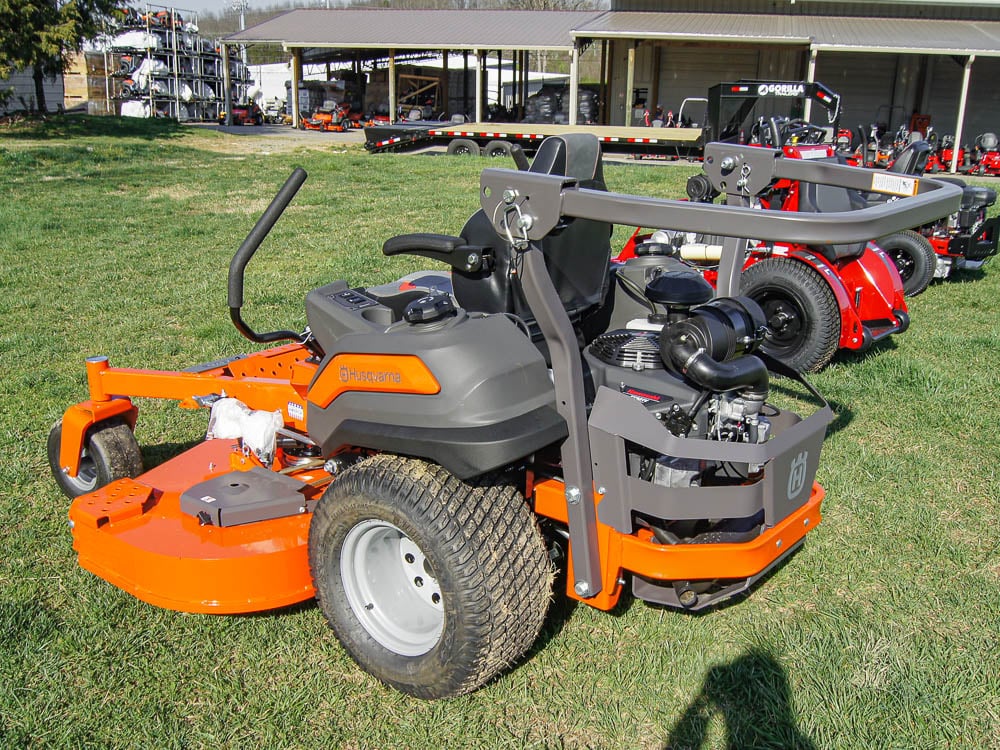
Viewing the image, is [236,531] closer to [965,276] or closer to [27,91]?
[965,276]

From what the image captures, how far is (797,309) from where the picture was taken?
5.91 meters

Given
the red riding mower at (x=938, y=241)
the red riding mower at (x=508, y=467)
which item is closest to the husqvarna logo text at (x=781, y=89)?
the red riding mower at (x=938, y=241)

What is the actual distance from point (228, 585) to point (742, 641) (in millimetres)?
1797

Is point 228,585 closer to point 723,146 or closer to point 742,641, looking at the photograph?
point 742,641

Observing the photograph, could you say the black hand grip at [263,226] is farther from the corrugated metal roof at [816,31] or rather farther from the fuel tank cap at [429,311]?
the corrugated metal roof at [816,31]

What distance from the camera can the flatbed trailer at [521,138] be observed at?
19172mm

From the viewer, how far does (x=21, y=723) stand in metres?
2.72

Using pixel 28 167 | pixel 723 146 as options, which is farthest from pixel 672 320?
pixel 28 167

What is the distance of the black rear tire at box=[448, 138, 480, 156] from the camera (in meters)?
19.9

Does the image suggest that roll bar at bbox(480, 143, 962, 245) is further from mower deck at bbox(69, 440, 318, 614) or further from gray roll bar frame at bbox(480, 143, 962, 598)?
mower deck at bbox(69, 440, 318, 614)

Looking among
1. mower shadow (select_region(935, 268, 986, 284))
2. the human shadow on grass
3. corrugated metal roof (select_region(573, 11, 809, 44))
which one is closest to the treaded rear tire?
the human shadow on grass

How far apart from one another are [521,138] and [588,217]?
17.7 m

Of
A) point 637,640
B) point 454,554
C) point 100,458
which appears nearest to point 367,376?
point 454,554

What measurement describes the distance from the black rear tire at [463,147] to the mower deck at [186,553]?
17.2 m
